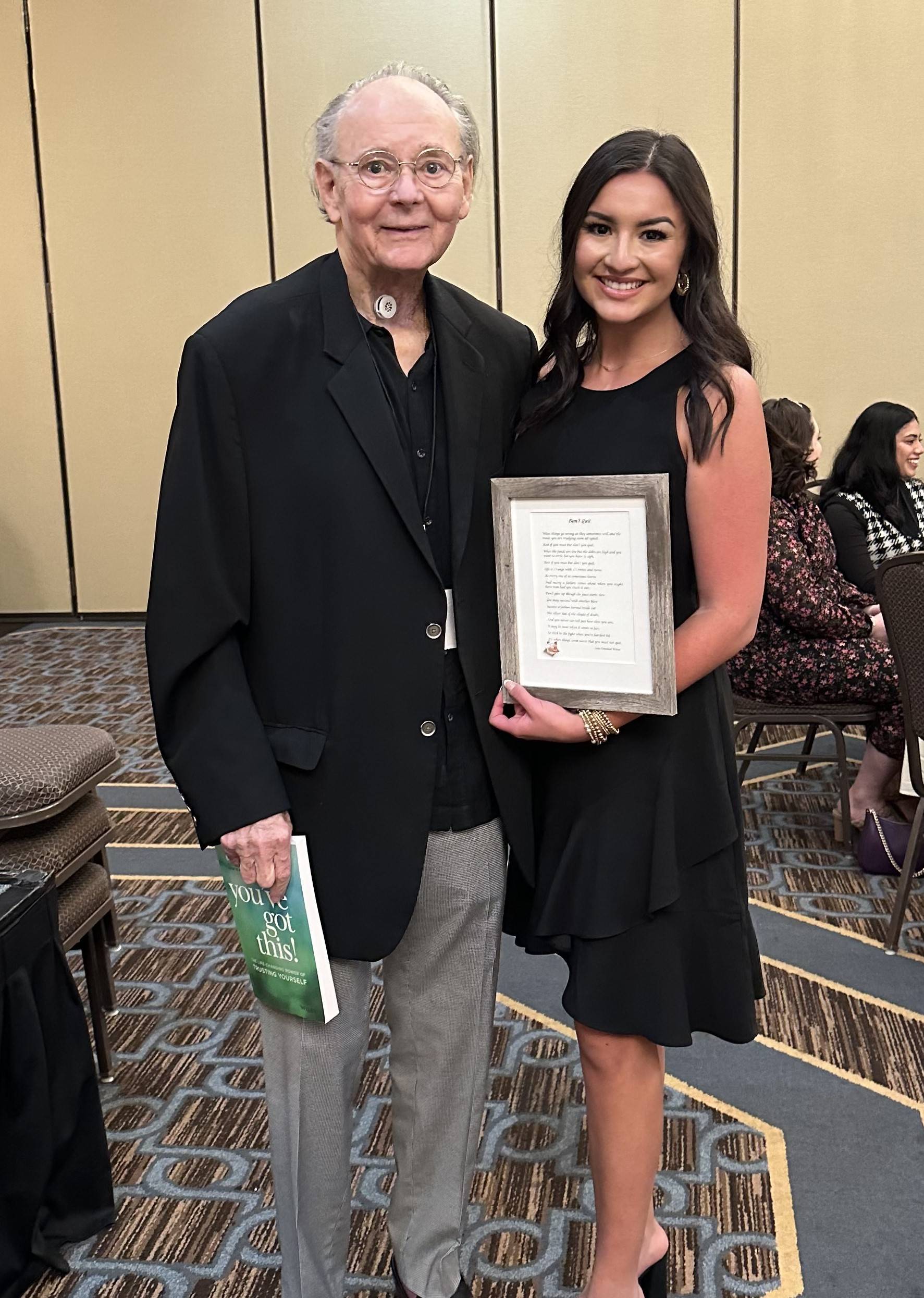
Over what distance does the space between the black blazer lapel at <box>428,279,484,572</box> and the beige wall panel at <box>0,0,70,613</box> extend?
6.92 meters

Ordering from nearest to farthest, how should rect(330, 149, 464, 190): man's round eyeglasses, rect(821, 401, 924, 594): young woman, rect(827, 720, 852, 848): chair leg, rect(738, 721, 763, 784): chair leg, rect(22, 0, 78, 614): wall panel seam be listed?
rect(330, 149, 464, 190): man's round eyeglasses < rect(827, 720, 852, 848): chair leg < rect(738, 721, 763, 784): chair leg < rect(821, 401, 924, 594): young woman < rect(22, 0, 78, 614): wall panel seam

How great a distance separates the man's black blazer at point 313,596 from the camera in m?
1.50

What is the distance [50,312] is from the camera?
7.86 metres

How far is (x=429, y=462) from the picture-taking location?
1606 millimetres

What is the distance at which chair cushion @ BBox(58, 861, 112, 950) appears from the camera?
249 cm

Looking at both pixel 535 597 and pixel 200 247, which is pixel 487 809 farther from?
pixel 200 247

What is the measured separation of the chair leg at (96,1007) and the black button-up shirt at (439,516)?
1310mm

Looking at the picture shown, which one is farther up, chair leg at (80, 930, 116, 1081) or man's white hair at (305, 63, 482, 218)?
man's white hair at (305, 63, 482, 218)

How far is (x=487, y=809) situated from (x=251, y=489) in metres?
0.54

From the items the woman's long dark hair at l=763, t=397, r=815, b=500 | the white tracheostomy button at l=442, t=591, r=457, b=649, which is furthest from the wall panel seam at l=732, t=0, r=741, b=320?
the white tracheostomy button at l=442, t=591, r=457, b=649

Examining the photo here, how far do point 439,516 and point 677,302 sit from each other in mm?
439

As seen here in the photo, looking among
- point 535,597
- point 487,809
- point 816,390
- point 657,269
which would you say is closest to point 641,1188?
point 487,809

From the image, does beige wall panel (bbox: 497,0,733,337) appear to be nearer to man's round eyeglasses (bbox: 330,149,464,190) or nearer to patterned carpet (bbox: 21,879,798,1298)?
patterned carpet (bbox: 21,879,798,1298)

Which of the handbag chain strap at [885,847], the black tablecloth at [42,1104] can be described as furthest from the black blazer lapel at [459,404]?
the handbag chain strap at [885,847]
